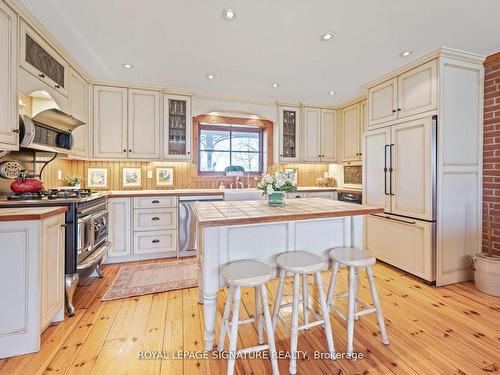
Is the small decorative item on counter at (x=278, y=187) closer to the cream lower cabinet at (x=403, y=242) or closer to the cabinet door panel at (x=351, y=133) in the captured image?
the cream lower cabinet at (x=403, y=242)

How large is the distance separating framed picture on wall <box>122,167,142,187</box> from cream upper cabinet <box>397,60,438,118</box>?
374cm

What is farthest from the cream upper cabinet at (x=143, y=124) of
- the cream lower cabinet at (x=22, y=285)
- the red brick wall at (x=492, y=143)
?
the red brick wall at (x=492, y=143)

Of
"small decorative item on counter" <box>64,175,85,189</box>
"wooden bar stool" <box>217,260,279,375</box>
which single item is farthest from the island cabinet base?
"small decorative item on counter" <box>64,175,85,189</box>

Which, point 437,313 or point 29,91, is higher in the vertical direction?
point 29,91

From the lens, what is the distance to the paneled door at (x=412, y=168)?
257cm

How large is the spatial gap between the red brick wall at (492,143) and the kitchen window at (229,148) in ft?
10.0

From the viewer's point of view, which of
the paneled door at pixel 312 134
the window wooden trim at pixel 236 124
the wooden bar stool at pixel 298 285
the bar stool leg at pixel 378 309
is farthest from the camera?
the paneled door at pixel 312 134

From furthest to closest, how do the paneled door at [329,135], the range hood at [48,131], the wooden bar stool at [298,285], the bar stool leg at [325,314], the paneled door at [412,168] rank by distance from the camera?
the paneled door at [329,135]
the paneled door at [412,168]
the range hood at [48,131]
the bar stool leg at [325,314]
the wooden bar stool at [298,285]

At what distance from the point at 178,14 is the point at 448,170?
3051 mm

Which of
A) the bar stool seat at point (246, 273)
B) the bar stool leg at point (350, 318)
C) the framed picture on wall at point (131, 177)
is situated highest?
the framed picture on wall at point (131, 177)

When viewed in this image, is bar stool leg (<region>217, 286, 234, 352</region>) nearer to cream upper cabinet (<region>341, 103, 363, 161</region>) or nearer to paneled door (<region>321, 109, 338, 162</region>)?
cream upper cabinet (<region>341, 103, 363, 161</region>)

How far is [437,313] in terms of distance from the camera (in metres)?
2.09

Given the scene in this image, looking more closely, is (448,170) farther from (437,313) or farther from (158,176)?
(158,176)

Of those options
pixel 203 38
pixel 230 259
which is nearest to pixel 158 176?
pixel 203 38
